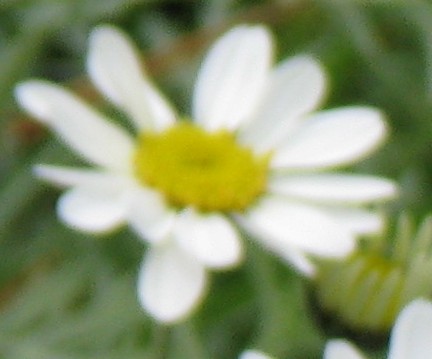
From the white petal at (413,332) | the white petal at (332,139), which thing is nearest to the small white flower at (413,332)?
the white petal at (413,332)

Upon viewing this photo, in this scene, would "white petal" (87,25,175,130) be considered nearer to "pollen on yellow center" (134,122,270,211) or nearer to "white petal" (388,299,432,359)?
"pollen on yellow center" (134,122,270,211)

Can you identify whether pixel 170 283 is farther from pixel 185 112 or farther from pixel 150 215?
pixel 185 112

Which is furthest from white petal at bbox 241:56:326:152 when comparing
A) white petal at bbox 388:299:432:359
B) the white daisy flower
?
white petal at bbox 388:299:432:359

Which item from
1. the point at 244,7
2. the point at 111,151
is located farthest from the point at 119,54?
the point at 244,7

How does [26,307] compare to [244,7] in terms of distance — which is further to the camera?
[244,7]

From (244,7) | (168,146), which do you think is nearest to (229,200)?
(168,146)

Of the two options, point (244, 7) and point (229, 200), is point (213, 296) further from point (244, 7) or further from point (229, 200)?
point (244, 7)

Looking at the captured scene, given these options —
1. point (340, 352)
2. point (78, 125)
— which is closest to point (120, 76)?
point (78, 125)
